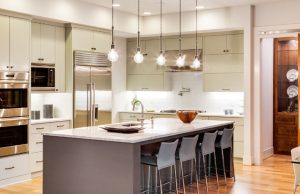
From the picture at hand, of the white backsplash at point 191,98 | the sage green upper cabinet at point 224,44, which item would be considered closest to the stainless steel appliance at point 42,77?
the white backsplash at point 191,98

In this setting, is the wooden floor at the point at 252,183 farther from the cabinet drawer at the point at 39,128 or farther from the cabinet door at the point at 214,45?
the cabinet door at the point at 214,45

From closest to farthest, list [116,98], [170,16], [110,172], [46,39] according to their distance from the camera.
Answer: [110,172] < [46,39] < [170,16] < [116,98]

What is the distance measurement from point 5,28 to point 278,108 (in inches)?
241

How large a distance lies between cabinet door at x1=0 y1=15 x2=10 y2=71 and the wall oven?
2.77 feet

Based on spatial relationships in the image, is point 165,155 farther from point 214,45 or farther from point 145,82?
point 145,82

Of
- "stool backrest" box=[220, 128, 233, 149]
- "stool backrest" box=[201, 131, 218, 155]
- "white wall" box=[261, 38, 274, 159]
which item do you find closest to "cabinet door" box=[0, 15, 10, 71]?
"stool backrest" box=[201, 131, 218, 155]

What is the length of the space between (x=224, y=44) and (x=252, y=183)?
3192 millimetres

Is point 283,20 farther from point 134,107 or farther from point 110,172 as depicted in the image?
point 110,172

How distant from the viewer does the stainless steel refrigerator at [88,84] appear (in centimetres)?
768

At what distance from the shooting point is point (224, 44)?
8.48 meters

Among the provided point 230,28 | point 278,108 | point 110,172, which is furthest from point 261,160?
point 110,172

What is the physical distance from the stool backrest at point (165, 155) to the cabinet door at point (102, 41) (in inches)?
147

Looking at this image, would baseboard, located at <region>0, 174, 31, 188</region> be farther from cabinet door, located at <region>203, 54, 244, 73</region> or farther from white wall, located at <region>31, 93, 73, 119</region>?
cabinet door, located at <region>203, 54, 244, 73</region>

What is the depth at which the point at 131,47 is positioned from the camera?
972 cm
